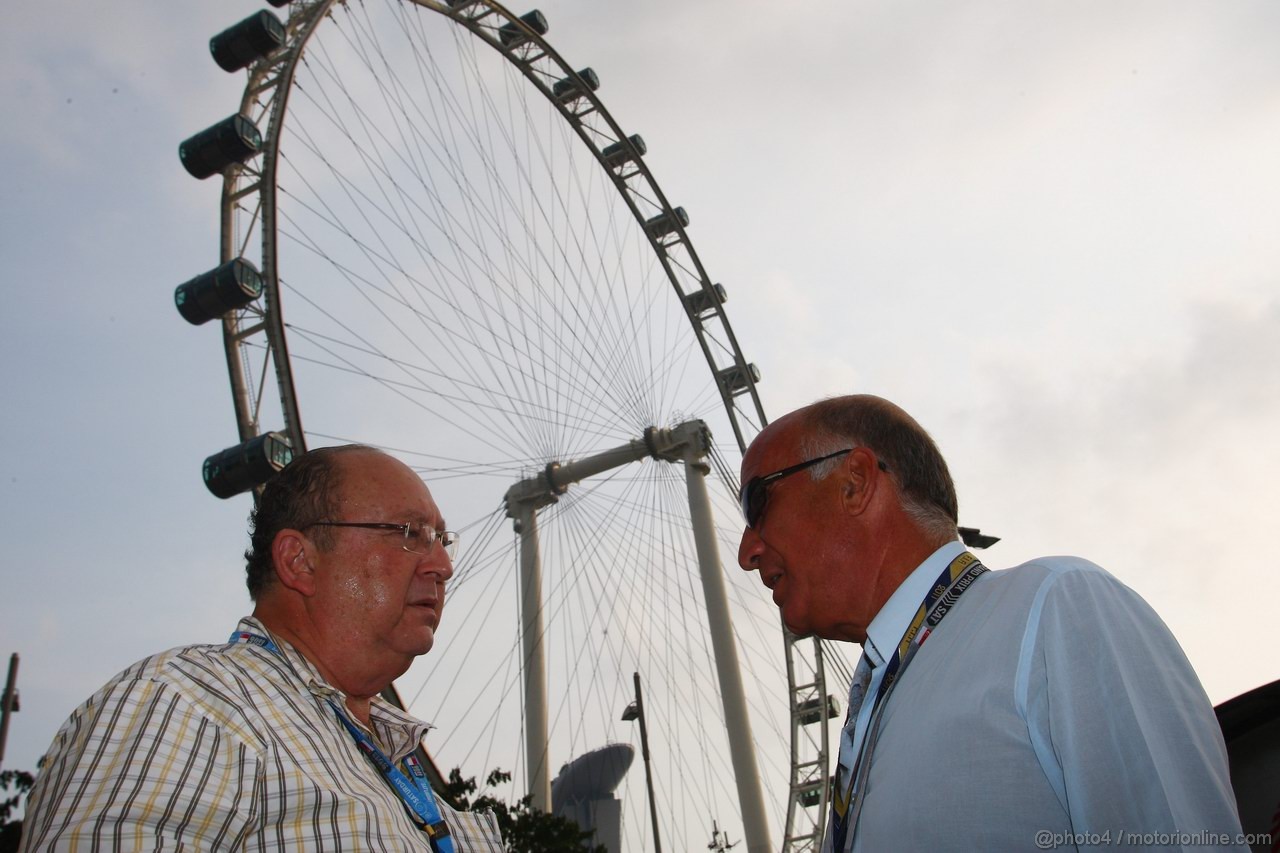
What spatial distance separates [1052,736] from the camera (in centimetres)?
239

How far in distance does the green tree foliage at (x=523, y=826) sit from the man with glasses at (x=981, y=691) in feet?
53.6

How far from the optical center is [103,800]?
7.97ft

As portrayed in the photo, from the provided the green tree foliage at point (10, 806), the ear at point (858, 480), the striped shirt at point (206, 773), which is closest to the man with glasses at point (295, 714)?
the striped shirt at point (206, 773)

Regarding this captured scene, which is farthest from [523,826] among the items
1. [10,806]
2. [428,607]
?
[428,607]

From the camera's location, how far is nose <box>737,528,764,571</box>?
3725 millimetres

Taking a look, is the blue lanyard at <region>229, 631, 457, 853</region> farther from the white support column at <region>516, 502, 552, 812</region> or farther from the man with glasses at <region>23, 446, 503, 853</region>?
the white support column at <region>516, 502, 552, 812</region>

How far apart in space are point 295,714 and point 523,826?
683 inches

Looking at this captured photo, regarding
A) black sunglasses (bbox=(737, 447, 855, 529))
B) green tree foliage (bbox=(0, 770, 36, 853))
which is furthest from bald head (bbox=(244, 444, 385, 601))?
green tree foliage (bbox=(0, 770, 36, 853))

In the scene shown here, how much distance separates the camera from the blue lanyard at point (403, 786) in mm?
3146

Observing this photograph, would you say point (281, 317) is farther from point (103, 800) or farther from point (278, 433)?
point (103, 800)

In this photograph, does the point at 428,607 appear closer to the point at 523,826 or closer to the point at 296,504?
the point at 296,504

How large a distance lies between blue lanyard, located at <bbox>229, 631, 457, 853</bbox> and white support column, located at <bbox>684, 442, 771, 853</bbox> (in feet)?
85.2

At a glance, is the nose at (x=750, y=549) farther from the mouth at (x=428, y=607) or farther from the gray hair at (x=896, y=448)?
the mouth at (x=428, y=607)

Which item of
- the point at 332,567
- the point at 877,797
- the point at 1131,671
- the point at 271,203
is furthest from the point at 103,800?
the point at 271,203
